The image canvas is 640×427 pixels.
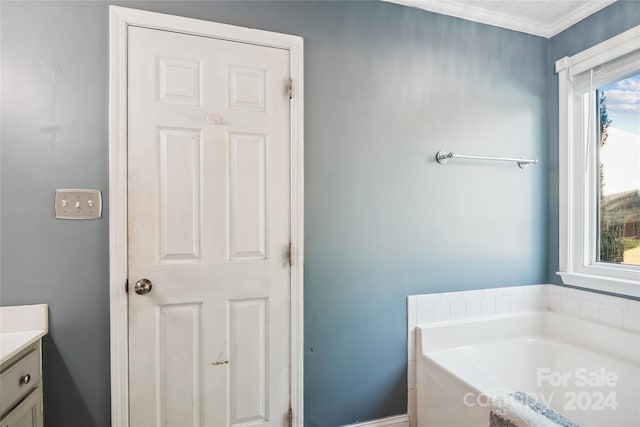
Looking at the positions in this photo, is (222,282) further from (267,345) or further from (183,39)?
(183,39)

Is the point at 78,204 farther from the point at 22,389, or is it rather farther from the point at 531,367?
the point at 531,367

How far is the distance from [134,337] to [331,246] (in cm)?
98

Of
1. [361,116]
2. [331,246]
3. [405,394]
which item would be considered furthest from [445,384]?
[361,116]

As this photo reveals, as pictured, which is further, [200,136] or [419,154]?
[419,154]

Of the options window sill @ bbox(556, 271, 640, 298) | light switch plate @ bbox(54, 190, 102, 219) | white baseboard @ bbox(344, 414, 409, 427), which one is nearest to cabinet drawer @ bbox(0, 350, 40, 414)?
light switch plate @ bbox(54, 190, 102, 219)

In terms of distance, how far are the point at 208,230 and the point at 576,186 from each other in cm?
220

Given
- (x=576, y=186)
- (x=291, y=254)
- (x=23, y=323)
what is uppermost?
(x=576, y=186)

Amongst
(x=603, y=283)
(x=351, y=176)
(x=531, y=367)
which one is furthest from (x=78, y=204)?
(x=603, y=283)

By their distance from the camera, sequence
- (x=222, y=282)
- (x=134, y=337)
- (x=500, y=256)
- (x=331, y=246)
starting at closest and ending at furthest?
1. (x=134, y=337)
2. (x=222, y=282)
3. (x=331, y=246)
4. (x=500, y=256)

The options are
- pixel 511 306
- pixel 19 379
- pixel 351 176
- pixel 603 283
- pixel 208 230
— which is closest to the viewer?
pixel 19 379

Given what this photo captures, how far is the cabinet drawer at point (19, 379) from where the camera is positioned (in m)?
1.08

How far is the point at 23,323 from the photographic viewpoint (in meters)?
1.30

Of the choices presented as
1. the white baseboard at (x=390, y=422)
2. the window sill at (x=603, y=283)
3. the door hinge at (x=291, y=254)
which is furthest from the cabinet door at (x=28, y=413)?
the window sill at (x=603, y=283)

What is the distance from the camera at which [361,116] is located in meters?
1.75
